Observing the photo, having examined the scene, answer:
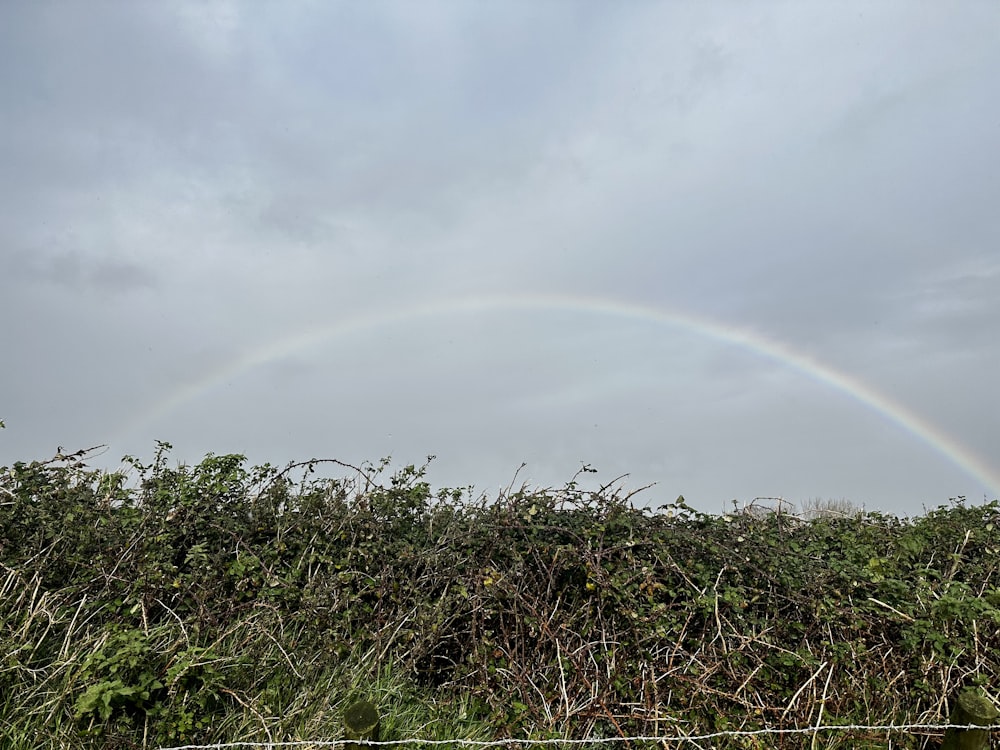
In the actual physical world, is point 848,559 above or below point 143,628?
above

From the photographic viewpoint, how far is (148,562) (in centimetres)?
526

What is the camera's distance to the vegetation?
14.0 ft

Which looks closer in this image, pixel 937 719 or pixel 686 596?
pixel 937 719

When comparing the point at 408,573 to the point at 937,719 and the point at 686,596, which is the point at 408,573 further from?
the point at 937,719

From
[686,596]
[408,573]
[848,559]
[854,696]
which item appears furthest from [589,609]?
[848,559]

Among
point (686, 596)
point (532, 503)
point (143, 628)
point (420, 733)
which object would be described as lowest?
point (420, 733)

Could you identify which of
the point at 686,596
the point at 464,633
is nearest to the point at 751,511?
the point at 686,596

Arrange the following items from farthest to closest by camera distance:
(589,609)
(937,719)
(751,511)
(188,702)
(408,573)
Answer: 1. (751,511)
2. (408,573)
3. (589,609)
4. (937,719)
5. (188,702)

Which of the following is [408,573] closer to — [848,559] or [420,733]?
[420,733]

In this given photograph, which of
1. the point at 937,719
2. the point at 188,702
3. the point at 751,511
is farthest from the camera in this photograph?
the point at 751,511

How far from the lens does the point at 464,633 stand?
5.11 metres

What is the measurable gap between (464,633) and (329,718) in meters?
1.17

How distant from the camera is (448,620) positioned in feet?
16.7

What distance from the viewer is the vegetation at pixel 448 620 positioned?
4277 mm
